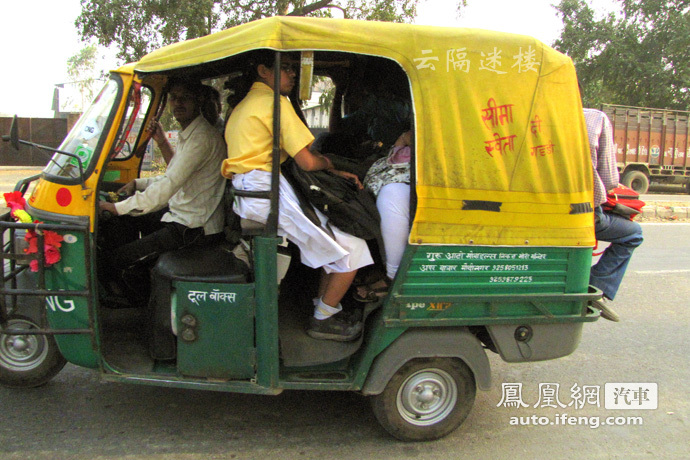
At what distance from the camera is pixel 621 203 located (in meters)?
3.41

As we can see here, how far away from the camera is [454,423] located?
2.97 meters

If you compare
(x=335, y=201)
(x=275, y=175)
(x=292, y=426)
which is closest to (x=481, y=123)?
(x=335, y=201)

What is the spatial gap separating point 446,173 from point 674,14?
86.8 ft

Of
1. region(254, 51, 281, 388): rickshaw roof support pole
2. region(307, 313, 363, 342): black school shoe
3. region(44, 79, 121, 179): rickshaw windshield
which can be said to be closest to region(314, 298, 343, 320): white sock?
region(307, 313, 363, 342): black school shoe

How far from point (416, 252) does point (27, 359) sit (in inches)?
95.0

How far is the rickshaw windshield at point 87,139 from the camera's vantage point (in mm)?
2709

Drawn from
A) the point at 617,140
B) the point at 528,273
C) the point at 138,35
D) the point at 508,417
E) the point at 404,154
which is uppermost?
the point at 138,35

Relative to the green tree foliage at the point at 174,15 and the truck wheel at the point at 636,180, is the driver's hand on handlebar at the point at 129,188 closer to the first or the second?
the green tree foliage at the point at 174,15

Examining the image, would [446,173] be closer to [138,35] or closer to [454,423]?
[454,423]

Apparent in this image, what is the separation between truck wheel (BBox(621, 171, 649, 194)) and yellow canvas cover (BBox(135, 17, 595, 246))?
1611cm

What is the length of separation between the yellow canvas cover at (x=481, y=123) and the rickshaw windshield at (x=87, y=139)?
285mm

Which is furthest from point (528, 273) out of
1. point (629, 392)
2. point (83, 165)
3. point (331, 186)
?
point (83, 165)

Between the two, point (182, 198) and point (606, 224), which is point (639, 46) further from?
point (182, 198)

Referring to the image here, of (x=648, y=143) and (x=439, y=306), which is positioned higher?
(x=648, y=143)
